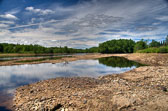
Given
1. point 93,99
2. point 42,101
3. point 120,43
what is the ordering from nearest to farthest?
1. point 93,99
2. point 42,101
3. point 120,43

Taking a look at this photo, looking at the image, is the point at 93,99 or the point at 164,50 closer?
the point at 93,99

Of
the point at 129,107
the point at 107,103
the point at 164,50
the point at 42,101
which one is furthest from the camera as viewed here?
the point at 164,50

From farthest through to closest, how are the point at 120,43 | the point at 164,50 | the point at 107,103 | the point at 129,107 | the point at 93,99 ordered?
the point at 120,43 → the point at 164,50 → the point at 93,99 → the point at 107,103 → the point at 129,107

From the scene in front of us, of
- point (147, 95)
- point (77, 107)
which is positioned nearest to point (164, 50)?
point (147, 95)

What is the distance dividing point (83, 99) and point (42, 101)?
2837 mm

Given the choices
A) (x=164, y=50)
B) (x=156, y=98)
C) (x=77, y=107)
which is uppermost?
(x=164, y=50)

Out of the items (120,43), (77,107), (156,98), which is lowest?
(77,107)

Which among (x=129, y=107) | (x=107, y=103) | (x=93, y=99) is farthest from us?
(x=93, y=99)

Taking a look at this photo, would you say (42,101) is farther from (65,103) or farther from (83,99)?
(83,99)

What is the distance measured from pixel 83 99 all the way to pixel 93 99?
64cm

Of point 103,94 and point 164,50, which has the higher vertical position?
point 164,50

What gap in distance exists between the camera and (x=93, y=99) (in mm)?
7238

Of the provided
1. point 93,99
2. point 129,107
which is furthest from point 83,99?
point 129,107

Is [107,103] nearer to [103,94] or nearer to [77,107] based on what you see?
[103,94]
